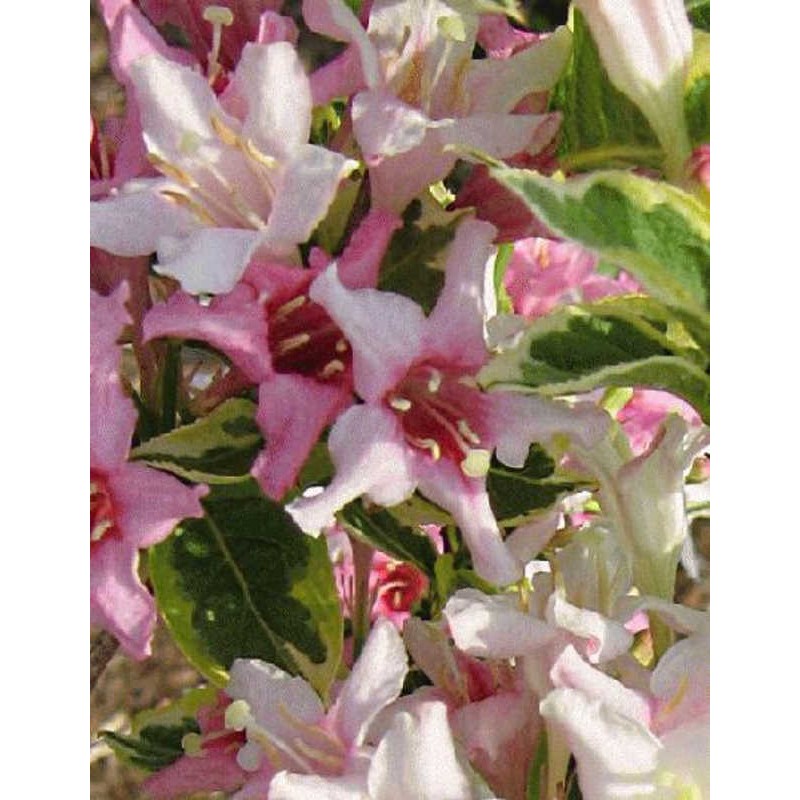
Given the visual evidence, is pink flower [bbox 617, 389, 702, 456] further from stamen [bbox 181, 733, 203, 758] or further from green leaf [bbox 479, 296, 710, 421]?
stamen [bbox 181, 733, 203, 758]

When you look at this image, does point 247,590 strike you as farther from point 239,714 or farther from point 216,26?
point 216,26

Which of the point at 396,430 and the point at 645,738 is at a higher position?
the point at 396,430

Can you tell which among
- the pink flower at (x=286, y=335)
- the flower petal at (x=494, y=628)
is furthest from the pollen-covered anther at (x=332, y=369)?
the flower petal at (x=494, y=628)

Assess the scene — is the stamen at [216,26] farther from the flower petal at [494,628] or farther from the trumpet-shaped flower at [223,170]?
the flower petal at [494,628]

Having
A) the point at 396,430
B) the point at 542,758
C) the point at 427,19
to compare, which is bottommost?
the point at 542,758

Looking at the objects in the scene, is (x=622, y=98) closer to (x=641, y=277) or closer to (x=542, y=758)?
(x=641, y=277)

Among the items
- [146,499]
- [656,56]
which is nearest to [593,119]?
[656,56]
